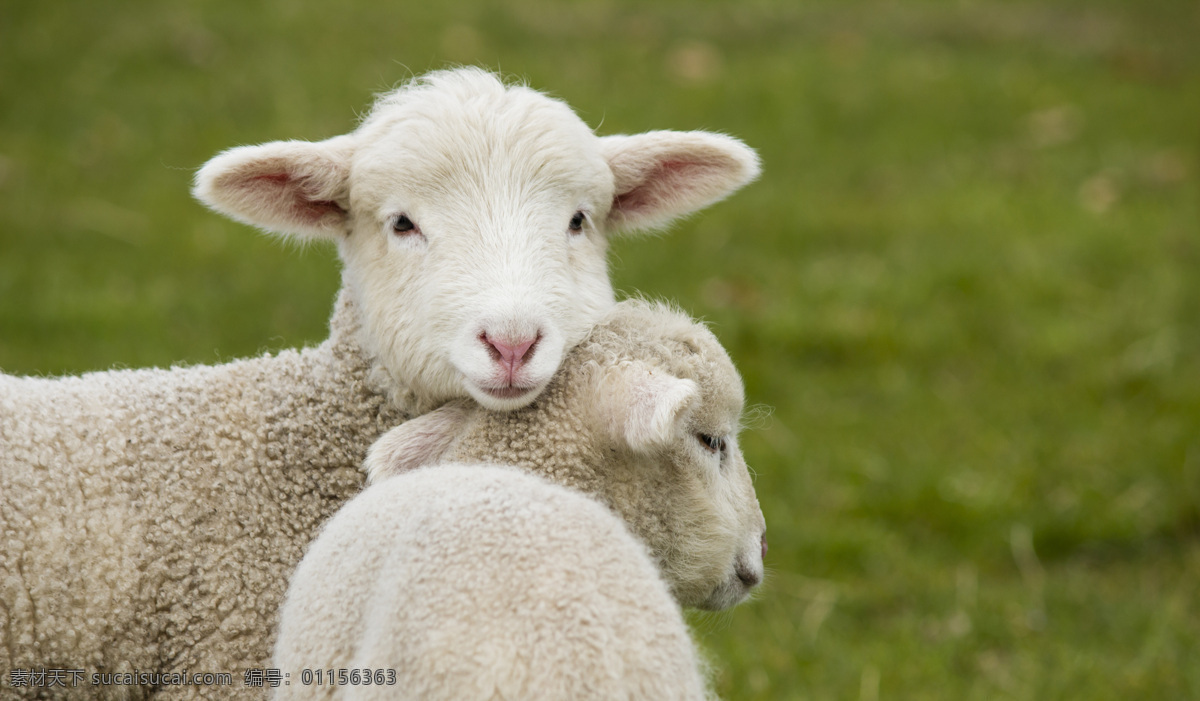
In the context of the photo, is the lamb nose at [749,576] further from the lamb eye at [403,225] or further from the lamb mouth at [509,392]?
the lamb eye at [403,225]

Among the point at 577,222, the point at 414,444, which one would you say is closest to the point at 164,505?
the point at 414,444

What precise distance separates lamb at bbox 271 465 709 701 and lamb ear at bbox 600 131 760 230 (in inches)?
54.6

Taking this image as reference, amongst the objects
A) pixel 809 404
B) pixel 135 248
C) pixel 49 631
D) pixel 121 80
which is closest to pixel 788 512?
pixel 809 404

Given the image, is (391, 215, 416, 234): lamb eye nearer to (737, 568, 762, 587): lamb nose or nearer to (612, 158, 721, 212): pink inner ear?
(612, 158, 721, 212): pink inner ear

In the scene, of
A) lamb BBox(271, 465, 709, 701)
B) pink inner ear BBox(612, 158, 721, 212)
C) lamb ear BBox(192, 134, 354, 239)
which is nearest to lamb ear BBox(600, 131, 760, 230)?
pink inner ear BBox(612, 158, 721, 212)

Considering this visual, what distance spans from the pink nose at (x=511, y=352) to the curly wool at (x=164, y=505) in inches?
21.5

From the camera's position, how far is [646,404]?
2652mm

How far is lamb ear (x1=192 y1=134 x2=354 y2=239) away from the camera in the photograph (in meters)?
3.39

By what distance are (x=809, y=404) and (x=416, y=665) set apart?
16.3ft

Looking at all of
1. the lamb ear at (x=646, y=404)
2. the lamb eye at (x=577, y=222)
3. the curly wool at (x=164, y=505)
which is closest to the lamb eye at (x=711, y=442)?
the lamb ear at (x=646, y=404)

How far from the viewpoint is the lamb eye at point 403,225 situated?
3.27 m

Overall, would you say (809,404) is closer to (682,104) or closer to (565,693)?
(682,104)

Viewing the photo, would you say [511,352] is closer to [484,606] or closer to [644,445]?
[644,445]

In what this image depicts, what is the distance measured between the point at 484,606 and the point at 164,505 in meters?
1.23
